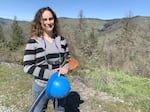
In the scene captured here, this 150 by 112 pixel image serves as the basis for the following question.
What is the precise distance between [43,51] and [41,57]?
0.25 feet

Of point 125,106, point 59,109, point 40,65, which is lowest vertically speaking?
point 125,106

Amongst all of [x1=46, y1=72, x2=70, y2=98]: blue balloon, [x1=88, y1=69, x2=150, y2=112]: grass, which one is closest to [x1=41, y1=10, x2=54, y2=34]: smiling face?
[x1=46, y1=72, x2=70, y2=98]: blue balloon

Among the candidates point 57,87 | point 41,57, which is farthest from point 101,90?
point 57,87

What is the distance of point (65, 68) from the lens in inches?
166

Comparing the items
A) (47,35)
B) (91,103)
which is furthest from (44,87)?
(91,103)

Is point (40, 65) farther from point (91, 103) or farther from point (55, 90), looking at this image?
point (91, 103)

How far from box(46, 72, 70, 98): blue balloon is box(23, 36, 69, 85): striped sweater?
0.19m

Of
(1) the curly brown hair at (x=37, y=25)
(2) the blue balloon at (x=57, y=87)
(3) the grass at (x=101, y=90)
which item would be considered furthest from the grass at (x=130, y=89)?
(1) the curly brown hair at (x=37, y=25)

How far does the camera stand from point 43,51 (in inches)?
168

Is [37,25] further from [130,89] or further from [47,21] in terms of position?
[130,89]

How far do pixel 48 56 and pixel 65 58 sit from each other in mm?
243

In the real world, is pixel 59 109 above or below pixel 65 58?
below

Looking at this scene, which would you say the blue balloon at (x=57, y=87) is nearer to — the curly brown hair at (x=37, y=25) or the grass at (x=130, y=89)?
the curly brown hair at (x=37, y=25)

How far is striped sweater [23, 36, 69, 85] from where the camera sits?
14.0 feet
